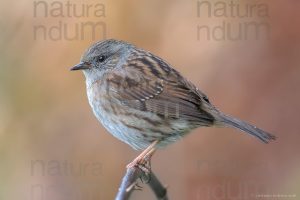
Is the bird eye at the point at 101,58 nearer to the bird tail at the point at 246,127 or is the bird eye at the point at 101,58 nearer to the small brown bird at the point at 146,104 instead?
the small brown bird at the point at 146,104

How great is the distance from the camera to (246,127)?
5602mm

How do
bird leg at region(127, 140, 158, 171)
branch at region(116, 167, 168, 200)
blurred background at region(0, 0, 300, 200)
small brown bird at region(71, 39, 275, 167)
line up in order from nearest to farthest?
1. branch at region(116, 167, 168, 200)
2. bird leg at region(127, 140, 158, 171)
3. small brown bird at region(71, 39, 275, 167)
4. blurred background at region(0, 0, 300, 200)

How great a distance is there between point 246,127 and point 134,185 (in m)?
1.92

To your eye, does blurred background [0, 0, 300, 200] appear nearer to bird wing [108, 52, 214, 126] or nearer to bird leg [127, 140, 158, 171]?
bird wing [108, 52, 214, 126]

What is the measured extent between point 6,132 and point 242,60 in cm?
290

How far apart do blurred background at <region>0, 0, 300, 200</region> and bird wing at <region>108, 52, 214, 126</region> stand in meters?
1.78

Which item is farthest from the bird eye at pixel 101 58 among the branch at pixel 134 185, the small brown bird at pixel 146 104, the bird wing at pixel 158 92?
the branch at pixel 134 185

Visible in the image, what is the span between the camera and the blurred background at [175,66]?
7.55 meters

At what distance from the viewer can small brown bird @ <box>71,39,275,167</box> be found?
5.80m

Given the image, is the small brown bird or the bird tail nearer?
the bird tail

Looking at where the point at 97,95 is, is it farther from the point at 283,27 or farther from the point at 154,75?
the point at 283,27

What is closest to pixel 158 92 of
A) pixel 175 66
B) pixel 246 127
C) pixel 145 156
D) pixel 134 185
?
pixel 145 156

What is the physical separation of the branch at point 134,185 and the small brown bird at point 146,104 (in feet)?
2.61

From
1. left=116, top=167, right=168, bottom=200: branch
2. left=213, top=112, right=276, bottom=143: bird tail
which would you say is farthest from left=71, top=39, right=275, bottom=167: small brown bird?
left=116, top=167, right=168, bottom=200: branch
